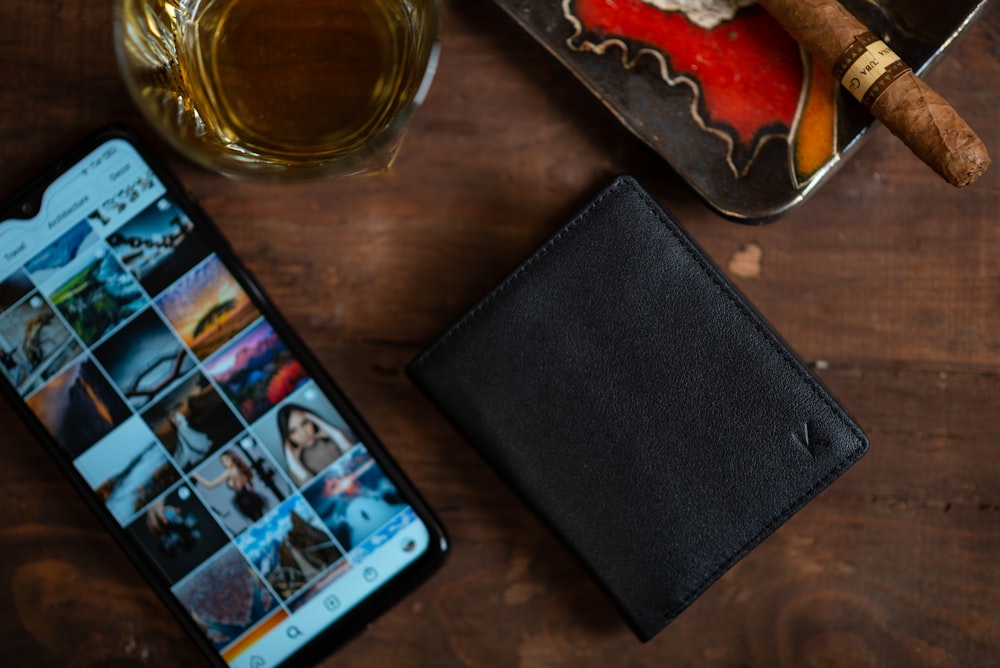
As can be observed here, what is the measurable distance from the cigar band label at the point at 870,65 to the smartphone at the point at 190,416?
0.36 meters

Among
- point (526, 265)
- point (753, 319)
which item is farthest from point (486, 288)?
point (753, 319)

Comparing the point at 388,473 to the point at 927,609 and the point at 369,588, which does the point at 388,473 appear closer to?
the point at 369,588

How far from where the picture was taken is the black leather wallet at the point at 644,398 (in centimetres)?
51

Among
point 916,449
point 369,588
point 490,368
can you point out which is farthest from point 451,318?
point 916,449

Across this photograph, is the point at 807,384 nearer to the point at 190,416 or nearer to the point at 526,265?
the point at 526,265

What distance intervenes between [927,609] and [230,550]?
0.46m

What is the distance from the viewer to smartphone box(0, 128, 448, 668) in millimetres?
544

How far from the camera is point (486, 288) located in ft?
1.87

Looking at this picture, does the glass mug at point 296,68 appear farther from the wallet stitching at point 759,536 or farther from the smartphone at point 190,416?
the wallet stitching at point 759,536

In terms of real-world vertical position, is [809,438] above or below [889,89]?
below

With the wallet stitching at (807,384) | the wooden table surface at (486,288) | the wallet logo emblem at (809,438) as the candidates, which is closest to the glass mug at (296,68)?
the wooden table surface at (486,288)

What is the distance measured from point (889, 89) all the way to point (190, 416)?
47 centimetres

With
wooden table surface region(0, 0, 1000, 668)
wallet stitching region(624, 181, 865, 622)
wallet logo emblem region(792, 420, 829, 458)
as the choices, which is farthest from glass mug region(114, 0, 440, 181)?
wallet logo emblem region(792, 420, 829, 458)

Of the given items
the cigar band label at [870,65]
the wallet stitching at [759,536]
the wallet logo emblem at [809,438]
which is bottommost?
the wallet stitching at [759,536]
